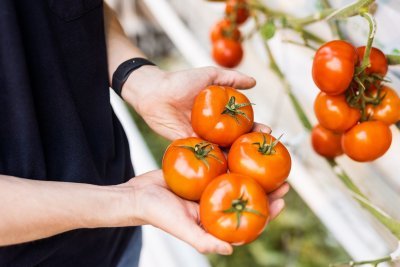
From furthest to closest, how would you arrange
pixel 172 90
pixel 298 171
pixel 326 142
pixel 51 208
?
1. pixel 298 171
2. pixel 326 142
3. pixel 172 90
4. pixel 51 208

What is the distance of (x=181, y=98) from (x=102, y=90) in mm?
233

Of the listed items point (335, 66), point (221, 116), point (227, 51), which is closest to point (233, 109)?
point (221, 116)

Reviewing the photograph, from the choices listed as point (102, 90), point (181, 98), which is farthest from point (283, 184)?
point (102, 90)

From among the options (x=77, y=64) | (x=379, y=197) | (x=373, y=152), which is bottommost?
(x=379, y=197)

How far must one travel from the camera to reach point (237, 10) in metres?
2.00

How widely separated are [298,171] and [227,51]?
597 mm

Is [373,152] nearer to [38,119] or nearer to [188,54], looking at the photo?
[38,119]

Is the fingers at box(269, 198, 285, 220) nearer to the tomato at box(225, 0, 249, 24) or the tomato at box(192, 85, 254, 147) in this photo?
the tomato at box(192, 85, 254, 147)

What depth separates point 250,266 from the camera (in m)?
2.36

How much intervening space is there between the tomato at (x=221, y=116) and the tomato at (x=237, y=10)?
0.87m

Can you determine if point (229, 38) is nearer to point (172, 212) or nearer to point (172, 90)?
point (172, 90)

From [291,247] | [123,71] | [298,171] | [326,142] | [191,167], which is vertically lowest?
[291,247]

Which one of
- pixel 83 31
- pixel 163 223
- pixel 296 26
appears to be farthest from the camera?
pixel 296 26

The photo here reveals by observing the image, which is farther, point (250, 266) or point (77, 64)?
point (250, 266)
